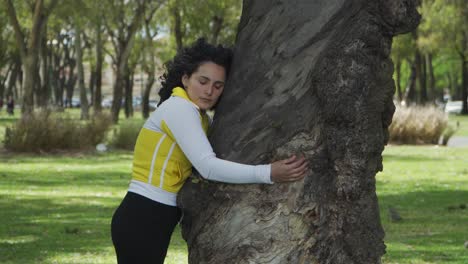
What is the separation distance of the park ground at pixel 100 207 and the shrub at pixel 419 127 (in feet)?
20.4

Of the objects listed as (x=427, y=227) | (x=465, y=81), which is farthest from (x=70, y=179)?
(x=465, y=81)

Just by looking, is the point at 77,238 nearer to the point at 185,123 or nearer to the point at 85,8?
the point at 185,123

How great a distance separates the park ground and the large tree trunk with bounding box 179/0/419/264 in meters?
4.52

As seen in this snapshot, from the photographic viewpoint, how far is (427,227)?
1163 centimetres

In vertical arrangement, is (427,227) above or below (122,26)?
below

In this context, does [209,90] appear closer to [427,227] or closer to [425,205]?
[427,227]

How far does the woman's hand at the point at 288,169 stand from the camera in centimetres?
452

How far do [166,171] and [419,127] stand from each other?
1065 inches

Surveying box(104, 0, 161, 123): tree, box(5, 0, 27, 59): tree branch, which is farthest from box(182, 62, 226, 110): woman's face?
box(104, 0, 161, 123): tree

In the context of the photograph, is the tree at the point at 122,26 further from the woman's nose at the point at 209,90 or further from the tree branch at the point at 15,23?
the woman's nose at the point at 209,90

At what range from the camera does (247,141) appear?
15.4 ft

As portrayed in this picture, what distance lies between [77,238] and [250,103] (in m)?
6.30

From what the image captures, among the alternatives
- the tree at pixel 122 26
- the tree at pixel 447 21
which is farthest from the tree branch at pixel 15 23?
the tree at pixel 447 21

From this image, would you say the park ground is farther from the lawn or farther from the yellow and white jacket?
the yellow and white jacket
